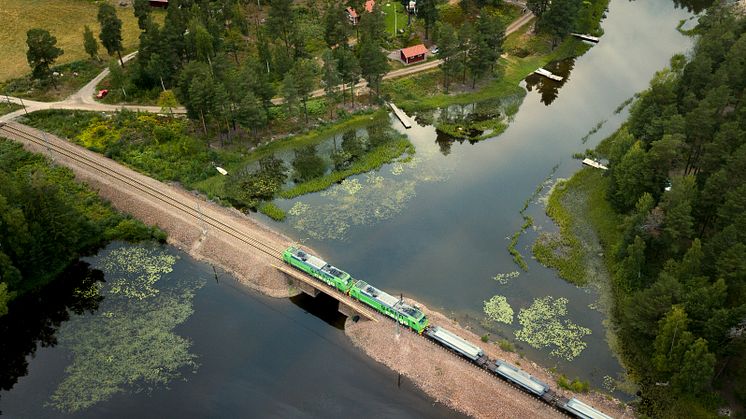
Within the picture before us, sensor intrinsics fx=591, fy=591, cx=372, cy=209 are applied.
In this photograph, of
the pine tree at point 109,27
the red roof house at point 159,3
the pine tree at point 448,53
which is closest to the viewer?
the pine tree at point 448,53

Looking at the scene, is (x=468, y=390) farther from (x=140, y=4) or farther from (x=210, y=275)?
(x=140, y=4)

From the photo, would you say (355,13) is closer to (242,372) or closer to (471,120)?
(471,120)

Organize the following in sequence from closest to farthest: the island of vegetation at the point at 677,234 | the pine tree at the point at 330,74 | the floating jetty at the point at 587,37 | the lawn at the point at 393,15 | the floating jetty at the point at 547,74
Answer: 1. the island of vegetation at the point at 677,234
2. the pine tree at the point at 330,74
3. the floating jetty at the point at 547,74
4. the floating jetty at the point at 587,37
5. the lawn at the point at 393,15

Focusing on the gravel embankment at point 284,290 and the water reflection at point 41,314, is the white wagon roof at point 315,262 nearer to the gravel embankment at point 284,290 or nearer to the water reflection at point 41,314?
the gravel embankment at point 284,290

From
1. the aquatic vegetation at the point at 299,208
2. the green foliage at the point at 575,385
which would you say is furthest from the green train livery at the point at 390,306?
the aquatic vegetation at the point at 299,208

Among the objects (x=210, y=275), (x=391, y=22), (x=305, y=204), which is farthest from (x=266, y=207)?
(x=391, y=22)

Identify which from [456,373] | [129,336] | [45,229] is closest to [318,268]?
[456,373]

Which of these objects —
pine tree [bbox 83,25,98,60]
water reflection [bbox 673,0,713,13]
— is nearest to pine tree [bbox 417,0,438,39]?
pine tree [bbox 83,25,98,60]
